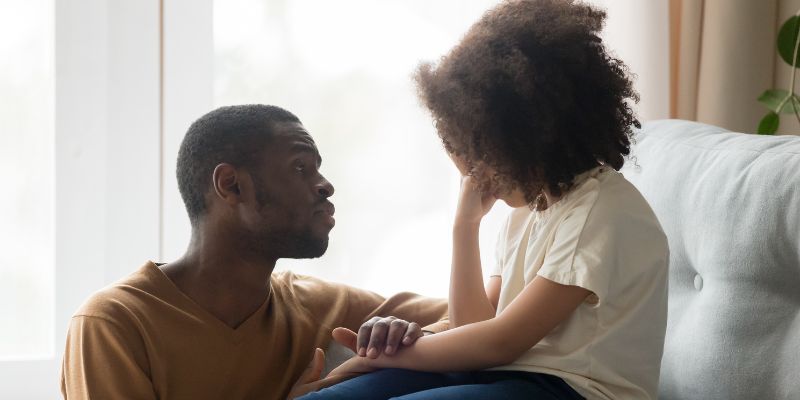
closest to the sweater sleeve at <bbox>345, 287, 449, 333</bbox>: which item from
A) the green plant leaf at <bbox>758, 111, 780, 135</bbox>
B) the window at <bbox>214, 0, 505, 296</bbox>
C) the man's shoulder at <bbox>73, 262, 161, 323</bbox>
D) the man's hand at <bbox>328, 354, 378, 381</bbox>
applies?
the man's hand at <bbox>328, 354, 378, 381</bbox>

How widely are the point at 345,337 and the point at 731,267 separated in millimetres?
585

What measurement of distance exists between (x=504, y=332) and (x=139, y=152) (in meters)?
1.22

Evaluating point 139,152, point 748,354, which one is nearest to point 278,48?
point 139,152

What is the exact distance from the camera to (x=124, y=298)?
1.40m

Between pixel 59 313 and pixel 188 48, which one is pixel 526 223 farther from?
pixel 59 313

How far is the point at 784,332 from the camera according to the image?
1.34 m

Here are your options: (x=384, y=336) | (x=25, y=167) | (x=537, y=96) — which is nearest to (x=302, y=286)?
(x=384, y=336)

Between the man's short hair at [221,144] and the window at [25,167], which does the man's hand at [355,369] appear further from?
the window at [25,167]

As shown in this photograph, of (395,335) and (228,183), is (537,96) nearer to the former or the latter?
(395,335)

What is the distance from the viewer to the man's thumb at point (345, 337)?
141 centimetres

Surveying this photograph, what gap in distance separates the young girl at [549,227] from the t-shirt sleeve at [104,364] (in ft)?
0.91

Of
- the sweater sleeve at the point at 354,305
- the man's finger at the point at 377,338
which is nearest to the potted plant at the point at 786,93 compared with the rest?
the sweater sleeve at the point at 354,305

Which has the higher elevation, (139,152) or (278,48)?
(278,48)

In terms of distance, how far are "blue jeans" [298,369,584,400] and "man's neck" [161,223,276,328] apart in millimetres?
289
